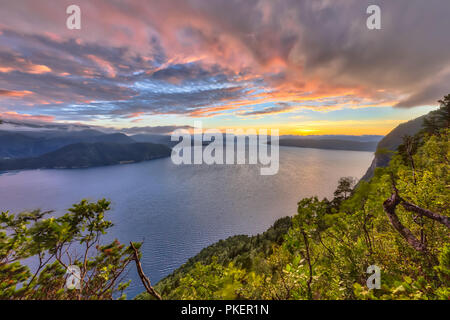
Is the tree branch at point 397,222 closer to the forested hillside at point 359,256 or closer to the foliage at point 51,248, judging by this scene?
the forested hillside at point 359,256

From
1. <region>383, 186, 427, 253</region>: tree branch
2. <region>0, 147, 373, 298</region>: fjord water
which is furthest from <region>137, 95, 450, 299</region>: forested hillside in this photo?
<region>0, 147, 373, 298</region>: fjord water

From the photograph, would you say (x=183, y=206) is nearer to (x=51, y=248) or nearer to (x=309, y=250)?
(x=51, y=248)

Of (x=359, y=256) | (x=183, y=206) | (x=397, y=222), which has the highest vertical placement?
(x=397, y=222)

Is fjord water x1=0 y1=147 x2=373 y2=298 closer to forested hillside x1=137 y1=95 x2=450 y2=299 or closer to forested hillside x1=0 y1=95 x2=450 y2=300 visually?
forested hillside x1=0 y1=95 x2=450 y2=300

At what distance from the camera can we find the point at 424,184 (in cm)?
606

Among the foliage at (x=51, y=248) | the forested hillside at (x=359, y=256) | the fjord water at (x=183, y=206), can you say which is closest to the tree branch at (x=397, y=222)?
the forested hillside at (x=359, y=256)

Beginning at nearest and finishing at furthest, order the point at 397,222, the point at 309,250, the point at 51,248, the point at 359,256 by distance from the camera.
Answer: the point at 397,222 → the point at 359,256 → the point at 51,248 → the point at 309,250

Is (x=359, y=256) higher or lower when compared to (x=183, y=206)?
higher

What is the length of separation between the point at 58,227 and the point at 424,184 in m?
13.4

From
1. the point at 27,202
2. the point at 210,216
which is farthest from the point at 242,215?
the point at 27,202

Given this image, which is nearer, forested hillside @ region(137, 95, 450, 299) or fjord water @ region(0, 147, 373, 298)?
forested hillside @ region(137, 95, 450, 299)

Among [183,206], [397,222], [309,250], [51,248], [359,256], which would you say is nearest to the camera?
[397,222]

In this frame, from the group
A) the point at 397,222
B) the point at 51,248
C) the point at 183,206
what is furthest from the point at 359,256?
the point at 183,206

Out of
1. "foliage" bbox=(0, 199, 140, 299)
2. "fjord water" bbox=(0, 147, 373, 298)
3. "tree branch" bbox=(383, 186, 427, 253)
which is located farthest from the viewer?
"fjord water" bbox=(0, 147, 373, 298)
